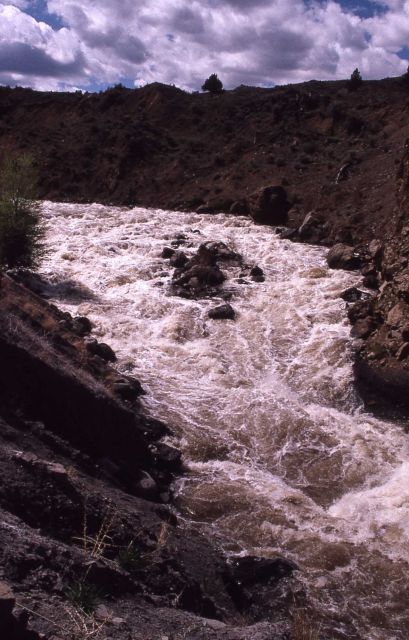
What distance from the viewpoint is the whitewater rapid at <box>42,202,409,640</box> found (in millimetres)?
8867

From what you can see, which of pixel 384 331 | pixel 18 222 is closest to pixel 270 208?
pixel 18 222

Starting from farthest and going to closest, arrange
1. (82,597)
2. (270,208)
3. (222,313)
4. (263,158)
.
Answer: (263,158), (270,208), (222,313), (82,597)

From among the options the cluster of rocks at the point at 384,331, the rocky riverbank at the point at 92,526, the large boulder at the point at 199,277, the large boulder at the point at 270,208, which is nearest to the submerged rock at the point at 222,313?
the large boulder at the point at 199,277

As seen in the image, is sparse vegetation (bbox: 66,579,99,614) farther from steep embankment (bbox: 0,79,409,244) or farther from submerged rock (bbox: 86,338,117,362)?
steep embankment (bbox: 0,79,409,244)

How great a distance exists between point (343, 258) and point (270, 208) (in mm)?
6378

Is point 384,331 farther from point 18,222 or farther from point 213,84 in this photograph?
point 213,84

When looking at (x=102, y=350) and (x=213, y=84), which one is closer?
(x=102, y=350)

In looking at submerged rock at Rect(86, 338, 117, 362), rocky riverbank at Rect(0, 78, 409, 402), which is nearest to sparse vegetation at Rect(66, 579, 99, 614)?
submerged rock at Rect(86, 338, 117, 362)

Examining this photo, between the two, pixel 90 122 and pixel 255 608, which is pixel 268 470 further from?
pixel 90 122

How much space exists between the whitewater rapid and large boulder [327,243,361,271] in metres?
0.41

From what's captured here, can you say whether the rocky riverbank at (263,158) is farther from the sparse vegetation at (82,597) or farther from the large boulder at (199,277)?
the sparse vegetation at (82,597)

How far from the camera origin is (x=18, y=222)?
1967cm

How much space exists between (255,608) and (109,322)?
1118cm

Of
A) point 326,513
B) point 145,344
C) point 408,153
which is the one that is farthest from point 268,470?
point 408,153
